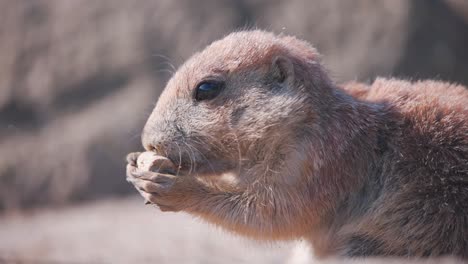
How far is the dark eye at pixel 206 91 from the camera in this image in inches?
201

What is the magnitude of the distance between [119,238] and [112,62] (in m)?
4.07

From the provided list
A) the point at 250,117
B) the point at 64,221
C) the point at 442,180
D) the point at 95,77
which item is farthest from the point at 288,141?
the point at 95,77

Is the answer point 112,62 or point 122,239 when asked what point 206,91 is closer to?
point 122,239

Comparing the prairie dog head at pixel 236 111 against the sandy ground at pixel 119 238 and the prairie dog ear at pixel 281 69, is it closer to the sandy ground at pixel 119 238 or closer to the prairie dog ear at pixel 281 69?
the prairie dog ear at pixel 281 69

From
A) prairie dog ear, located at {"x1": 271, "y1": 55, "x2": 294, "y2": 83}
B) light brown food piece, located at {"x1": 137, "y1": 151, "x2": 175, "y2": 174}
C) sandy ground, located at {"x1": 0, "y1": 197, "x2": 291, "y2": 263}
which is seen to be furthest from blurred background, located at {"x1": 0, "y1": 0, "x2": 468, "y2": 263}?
prairie dog ear, located at {"x1": 271, "y1": 55, "x2": 294, "y2": 83}

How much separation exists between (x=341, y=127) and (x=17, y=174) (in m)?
7.79

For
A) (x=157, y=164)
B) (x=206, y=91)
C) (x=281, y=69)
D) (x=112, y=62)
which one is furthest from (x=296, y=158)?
(x=112, y=62)

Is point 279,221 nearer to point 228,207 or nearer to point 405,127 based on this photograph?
point 228,207

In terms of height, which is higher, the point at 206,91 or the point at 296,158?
the point at 206,91

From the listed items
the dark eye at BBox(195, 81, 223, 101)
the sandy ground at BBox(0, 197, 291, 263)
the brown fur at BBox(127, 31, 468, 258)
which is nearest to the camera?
the brown fur at BBox(127, 31, 468, 258)

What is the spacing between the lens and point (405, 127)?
515 cm

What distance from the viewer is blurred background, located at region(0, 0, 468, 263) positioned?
35.1ft

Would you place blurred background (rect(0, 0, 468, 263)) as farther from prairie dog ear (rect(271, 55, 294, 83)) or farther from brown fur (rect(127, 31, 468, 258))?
prairie dog ear (rect(271, 55, 294, 83))

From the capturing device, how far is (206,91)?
511cm
